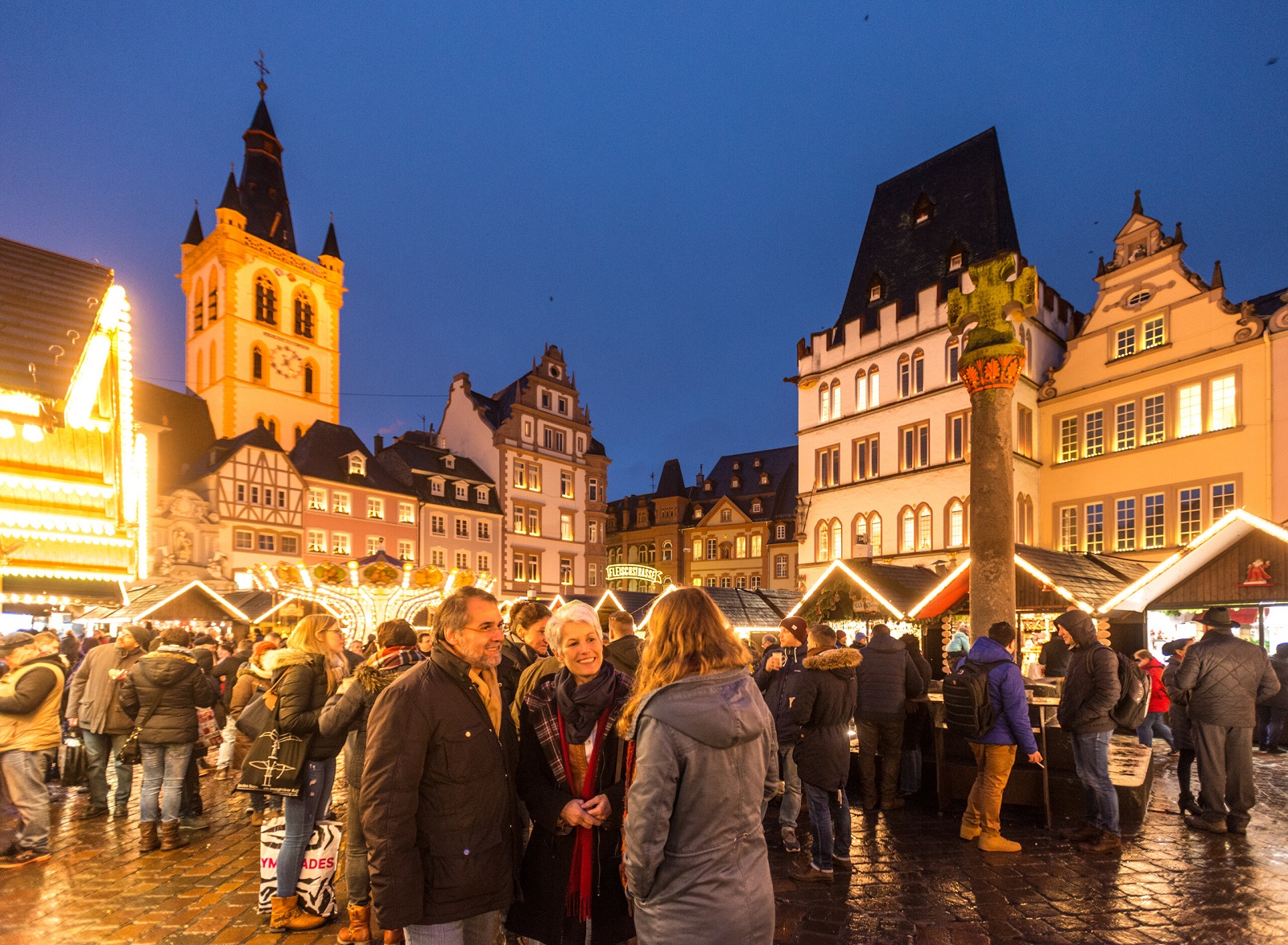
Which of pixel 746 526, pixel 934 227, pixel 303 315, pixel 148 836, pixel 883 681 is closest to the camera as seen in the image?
pixel 148 836

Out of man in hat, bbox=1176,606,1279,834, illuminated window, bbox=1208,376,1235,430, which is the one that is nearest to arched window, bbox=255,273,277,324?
illuminated window, bbox=1208,376,1235,430

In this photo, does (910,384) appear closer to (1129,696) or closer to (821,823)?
(1129,696)

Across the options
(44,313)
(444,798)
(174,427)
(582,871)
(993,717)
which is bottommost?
(993,717)

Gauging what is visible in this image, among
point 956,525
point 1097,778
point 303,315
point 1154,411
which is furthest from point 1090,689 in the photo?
point 303,315

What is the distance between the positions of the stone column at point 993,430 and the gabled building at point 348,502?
95.8 feet

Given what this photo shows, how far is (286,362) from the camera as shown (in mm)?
41938

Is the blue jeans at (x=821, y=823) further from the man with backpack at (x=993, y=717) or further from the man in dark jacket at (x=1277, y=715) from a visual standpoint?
the man in dark jacket at (x=1277, y=715)

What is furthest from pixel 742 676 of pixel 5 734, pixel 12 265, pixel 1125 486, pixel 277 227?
pixel 277 227

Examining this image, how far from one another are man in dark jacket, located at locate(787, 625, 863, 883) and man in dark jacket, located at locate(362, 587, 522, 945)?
3053mm

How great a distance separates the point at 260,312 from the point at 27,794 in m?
40.1

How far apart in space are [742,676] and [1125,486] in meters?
24.8

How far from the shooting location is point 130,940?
4598mm

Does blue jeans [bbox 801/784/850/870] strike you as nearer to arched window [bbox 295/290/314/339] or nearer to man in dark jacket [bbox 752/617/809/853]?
man in dark jacket [bbox 752/617/809/853]

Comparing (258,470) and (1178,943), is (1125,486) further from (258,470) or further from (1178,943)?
(258,470)
